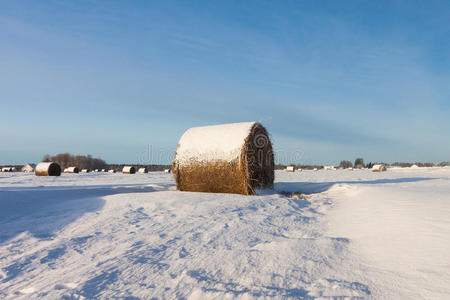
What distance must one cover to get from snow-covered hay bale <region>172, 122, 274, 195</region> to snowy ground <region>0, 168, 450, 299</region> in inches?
73.5

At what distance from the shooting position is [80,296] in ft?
5.87

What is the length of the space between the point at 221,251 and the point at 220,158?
426 centimetres

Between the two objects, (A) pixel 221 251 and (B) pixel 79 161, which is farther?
(B) pixel 79 161

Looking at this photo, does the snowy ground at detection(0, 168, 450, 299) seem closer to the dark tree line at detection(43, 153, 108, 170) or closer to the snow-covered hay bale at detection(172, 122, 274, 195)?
the snow-covered hay bale at detection(172, 122, 274, 195)

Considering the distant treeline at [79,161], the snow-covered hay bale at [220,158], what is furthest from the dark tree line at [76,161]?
the snow-covered hay bale at [220,158]

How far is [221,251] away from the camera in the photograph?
2.70 meters

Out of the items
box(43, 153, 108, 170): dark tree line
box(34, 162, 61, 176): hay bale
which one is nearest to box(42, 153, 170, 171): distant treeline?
box(43, 153, 108, 170): dark tree line

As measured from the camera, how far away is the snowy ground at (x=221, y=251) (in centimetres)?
191

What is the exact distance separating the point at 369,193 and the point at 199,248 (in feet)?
15.5

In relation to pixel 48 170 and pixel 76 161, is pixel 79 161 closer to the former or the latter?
pixel 76 161

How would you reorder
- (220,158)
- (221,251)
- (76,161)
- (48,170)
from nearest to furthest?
(221,251) → (220,158) → (48,170) → (76,161)

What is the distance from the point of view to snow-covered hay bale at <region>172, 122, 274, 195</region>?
672cm

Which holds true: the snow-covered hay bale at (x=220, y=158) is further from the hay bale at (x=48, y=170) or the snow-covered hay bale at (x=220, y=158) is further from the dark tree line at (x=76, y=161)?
the dark tree line at (x=76, y=161)

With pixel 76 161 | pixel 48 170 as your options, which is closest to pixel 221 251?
pixel 48 170
